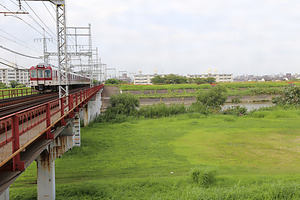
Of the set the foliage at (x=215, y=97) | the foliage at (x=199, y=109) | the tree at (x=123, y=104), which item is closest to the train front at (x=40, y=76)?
the tree at (x=123, y=104)

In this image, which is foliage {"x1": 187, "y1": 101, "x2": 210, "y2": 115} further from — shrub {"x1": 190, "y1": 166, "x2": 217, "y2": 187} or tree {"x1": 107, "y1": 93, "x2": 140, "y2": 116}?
shrub {"x1": 190, "y1": 166, "x2": 217, "y2": 187}

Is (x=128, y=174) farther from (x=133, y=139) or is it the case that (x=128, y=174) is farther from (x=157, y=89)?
(x=157, y=89)

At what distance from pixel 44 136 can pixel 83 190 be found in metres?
4.57

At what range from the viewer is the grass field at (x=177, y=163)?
11.4 m

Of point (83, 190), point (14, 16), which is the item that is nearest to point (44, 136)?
point (83, 190)

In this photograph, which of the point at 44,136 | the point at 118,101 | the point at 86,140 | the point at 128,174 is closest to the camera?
the point at 44,136

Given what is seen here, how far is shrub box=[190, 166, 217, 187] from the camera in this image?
1226 centimetres

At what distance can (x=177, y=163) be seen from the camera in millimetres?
16391

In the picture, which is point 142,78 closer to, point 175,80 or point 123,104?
point 175,80

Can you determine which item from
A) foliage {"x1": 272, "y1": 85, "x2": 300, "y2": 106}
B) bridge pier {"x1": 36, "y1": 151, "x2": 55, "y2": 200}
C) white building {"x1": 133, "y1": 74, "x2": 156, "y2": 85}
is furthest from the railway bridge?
white building {"x1": 133, "y1": 74, "x2": 156, "y2": 85}

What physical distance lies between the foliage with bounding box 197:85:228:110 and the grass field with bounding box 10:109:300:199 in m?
12.2

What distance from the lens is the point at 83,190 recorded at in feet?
38.9

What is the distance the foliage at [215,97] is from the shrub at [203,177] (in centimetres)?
3039

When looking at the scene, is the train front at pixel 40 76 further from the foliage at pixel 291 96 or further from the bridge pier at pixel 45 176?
the foliage at pixel 291 96
